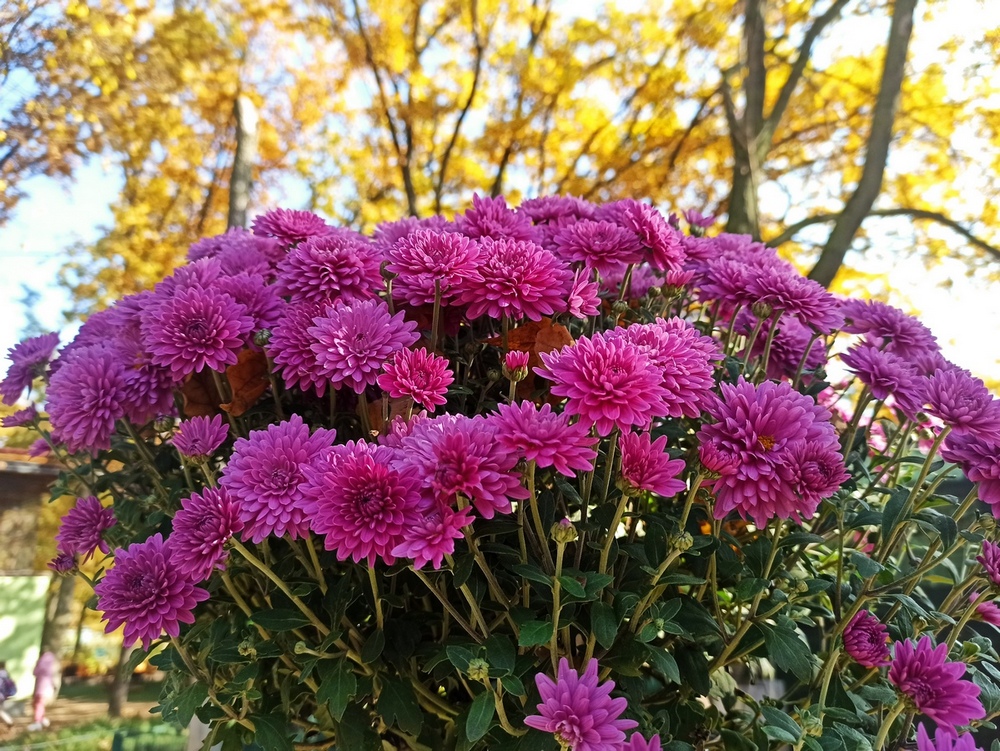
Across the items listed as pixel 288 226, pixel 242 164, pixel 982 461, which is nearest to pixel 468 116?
pixel 242 164

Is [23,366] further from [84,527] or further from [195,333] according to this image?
[195,333]

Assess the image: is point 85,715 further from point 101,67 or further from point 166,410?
point 101,67

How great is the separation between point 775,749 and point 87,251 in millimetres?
2467

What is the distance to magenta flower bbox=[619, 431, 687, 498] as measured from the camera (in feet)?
1.45

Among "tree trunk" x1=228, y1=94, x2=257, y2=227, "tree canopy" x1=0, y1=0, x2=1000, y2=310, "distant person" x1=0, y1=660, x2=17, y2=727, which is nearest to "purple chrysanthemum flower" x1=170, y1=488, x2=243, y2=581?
"tree trunk" x1=228, y1=94, x2=257, y2=227

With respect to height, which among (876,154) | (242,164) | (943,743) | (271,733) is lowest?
(271,733)

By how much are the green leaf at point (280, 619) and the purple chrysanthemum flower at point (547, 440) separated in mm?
242

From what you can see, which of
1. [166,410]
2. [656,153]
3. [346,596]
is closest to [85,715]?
[166,410]

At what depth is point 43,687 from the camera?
67.9 inches

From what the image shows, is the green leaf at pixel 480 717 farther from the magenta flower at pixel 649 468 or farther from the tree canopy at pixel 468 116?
the tree canopy at pixel 468 116

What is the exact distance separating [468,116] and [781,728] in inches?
105

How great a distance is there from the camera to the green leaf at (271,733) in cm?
55

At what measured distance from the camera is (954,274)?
228 centimetres

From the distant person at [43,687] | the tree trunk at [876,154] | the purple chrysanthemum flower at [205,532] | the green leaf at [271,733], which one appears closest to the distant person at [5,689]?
the distant person at [43,687]
